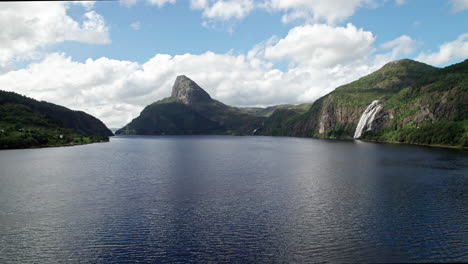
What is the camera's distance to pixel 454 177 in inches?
3526

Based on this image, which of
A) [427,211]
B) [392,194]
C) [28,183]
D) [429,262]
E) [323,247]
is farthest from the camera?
[28,183]

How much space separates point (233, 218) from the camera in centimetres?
5278

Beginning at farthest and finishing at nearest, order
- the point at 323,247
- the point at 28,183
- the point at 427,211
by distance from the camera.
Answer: the point at 28,183
the point at 427,211
the point at 323,247

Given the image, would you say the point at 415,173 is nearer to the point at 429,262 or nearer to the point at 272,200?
the point at 272,200

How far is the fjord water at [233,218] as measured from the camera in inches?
1554

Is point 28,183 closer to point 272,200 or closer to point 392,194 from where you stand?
point 272,200

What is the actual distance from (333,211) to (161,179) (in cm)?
5100

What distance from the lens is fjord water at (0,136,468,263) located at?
39469 millimetres

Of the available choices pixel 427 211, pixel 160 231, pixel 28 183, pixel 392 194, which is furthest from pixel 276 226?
pixel 28 183

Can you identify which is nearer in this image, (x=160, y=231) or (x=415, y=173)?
(x=160, y=231)

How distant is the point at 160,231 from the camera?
46.9m

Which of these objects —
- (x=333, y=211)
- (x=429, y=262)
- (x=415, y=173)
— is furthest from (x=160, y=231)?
(x=415, y=173)

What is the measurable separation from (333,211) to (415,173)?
2200 inches

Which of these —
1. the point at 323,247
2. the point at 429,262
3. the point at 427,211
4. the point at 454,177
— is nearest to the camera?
the point at 429,262
